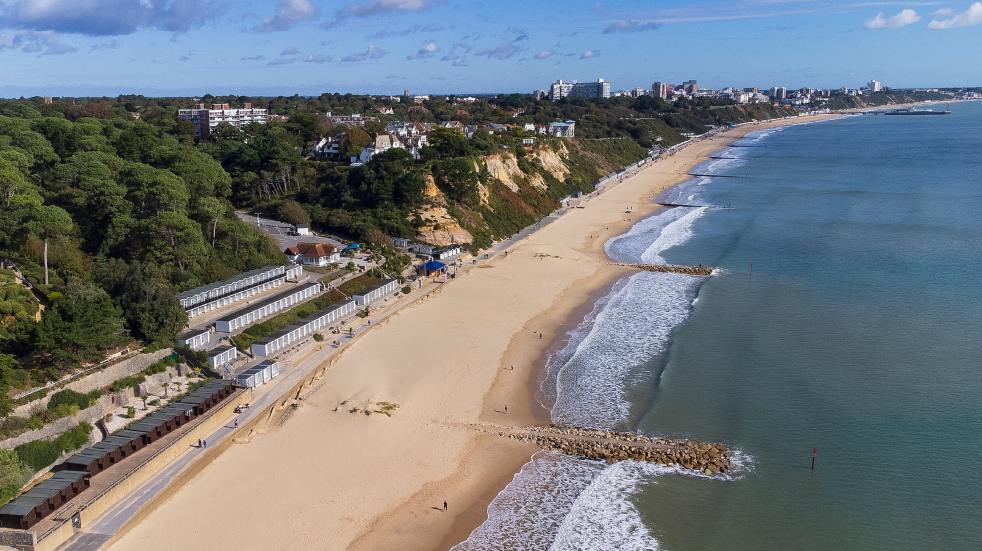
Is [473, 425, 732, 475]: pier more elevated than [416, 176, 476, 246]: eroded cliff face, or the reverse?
[416, 176, 476, 246]: eroded cliff face

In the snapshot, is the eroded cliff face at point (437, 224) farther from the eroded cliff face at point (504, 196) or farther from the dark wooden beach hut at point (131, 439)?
the dark wooden beach hut at point (131, 439)

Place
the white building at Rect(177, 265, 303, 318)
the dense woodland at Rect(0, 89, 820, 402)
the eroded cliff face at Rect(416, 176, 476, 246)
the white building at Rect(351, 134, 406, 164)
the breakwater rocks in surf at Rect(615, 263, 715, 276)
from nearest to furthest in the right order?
the dense woodland at Rect(0, 89, 820, 402), the white building at Rect(177, 265, 303, 318), the breakwater rocks in surf at Rect(615, 263, 715, 276), the eroded cliff face at Rect(416, 176, 476, 246), the white building at Rect(351, 134, 406, 164)

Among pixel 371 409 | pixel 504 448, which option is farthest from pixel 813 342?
pixel 371 409

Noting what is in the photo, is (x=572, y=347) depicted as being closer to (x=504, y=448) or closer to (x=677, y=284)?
(x=504, y=448)

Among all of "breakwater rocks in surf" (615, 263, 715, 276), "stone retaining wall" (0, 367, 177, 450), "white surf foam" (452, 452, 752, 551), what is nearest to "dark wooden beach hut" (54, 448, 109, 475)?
"stone retaining wall" (0, 367, 177, 450)

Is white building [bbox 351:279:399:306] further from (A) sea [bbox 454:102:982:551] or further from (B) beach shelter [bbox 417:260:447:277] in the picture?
(A) sea [bbox 454:102:982:551]

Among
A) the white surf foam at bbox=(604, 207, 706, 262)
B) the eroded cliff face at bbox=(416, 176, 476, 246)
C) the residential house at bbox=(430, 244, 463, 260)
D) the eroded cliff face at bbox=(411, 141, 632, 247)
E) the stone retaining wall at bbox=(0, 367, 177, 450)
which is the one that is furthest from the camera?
the eroded cliff face at bbox=(411, 141, 632, 247)

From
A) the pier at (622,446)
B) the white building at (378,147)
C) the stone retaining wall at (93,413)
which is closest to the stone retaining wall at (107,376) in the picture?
the stone retaining wall at (93,413)

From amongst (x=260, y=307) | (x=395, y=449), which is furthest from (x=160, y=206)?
(x=395, y=449)
